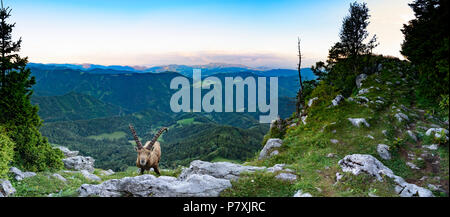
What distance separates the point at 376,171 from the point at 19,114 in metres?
27.4

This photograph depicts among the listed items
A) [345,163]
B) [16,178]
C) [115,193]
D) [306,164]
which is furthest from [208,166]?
[16,178]

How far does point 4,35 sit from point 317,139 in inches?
1201

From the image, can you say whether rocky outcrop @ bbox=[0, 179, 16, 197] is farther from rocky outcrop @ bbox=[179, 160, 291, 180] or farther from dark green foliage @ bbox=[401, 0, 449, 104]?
dark green foliage @ bbox=[401, 0, 449, 104]

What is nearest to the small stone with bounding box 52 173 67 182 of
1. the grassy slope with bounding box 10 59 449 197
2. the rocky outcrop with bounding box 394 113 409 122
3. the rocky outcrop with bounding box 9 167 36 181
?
the grassy slope with bounding box 10 59 449 197

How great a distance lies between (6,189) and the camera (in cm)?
1217

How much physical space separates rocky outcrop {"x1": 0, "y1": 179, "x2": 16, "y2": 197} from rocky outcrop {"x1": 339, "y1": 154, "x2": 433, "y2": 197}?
792 inches

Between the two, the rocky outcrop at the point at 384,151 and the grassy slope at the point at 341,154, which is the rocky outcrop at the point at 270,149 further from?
the rocky outcrop at the point at 384,151

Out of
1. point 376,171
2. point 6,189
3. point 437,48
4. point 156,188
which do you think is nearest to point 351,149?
point 376,171

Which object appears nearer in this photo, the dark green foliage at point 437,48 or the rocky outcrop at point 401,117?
the dark green foliage at point 437,48

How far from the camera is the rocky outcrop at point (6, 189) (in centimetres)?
1194

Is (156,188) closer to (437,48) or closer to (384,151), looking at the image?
(437,48)

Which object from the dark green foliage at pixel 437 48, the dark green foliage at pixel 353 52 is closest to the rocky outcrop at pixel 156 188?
the dark green foliage at pixel 437 48

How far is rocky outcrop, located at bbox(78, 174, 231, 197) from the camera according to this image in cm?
955

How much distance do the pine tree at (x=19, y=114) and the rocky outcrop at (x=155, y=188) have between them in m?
11.0
